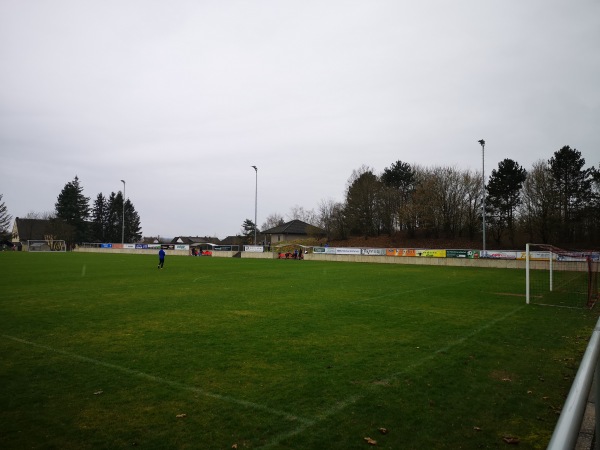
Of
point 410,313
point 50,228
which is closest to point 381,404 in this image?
point 410,313

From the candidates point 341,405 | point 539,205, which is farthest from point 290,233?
point 341,405

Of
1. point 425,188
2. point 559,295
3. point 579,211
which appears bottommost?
point 559,295

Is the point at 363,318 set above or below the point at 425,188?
below

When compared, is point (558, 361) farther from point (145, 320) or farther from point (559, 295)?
point (559, 295)

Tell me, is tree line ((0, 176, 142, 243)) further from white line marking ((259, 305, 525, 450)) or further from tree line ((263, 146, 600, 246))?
white line marking ((259, 305, 525, 450))

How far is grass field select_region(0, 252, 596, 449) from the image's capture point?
5004mm

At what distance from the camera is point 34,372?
23.4 ft

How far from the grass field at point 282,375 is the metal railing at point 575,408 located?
308 cm

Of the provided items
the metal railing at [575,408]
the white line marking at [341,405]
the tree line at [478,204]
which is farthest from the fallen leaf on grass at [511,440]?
the tree line at [478,204]

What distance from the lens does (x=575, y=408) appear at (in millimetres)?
1676

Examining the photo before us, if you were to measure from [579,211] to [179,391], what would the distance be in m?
57.4

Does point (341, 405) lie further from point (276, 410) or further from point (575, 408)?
point (575, 408)

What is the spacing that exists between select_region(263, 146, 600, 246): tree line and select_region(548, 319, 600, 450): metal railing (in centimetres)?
3954

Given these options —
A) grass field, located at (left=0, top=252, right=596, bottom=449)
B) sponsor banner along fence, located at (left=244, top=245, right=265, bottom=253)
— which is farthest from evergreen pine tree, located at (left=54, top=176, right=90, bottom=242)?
grass field, located at (left=0, top=252, right=596, bottom=449)
